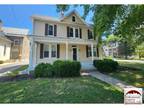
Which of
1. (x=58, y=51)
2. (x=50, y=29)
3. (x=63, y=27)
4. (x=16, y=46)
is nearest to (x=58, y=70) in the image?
(x=58, y=51)

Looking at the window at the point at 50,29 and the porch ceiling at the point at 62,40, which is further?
the window at the point at 50,29

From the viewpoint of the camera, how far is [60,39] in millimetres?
13969

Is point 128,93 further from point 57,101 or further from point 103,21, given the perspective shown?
point 103,21

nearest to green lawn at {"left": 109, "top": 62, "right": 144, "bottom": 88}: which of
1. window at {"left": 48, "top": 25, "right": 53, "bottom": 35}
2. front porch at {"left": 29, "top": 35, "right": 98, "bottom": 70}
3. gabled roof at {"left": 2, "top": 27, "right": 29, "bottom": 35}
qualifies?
front porch at {"left": 29, "top": 35, "right": 98, "bottom": 70}

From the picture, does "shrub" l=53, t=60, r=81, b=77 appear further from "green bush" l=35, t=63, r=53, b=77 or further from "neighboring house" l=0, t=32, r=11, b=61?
"neighboring house" l=0, t=32, r=11, b=61

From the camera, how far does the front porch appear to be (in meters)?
13.7

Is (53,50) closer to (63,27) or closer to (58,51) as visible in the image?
(58,51)

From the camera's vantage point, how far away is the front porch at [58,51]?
13.7 meters

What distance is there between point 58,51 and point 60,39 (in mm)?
1463

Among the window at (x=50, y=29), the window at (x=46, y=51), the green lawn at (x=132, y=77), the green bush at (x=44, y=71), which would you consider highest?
the window at (x=50, y=29)

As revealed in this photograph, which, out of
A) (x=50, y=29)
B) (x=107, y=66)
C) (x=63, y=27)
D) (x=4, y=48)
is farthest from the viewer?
(x=4, y=48)

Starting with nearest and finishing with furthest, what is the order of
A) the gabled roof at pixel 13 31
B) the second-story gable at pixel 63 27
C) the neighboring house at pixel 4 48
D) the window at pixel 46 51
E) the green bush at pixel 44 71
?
the green bush at pixel 44 71 < the second-story gable at pixel 63 27 < the window at pixel 46 51 < the neighboring house at pixel 4 48 < the gabled roof at pixel 13 31

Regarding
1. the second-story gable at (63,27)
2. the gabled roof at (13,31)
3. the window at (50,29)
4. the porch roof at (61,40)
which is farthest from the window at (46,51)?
the gabled roof at (13,31)

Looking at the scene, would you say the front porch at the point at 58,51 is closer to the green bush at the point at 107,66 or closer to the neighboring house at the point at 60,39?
the neighboring house at the point at 60,39
